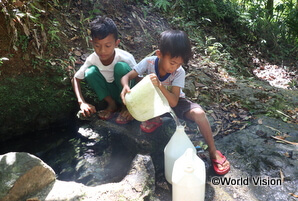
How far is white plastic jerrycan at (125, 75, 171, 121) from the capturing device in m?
2.00

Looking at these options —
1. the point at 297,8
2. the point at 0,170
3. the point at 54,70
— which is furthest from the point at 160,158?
the point at 297,8

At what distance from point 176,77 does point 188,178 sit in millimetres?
1126

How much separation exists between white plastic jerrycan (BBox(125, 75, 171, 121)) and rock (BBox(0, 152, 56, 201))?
0.88 metres

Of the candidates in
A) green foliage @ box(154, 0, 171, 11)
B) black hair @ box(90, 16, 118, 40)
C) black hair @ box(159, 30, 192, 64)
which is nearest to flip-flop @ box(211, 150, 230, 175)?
black hair @ box(159, 30, 192, 64)

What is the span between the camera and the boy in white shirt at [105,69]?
97.9 inches

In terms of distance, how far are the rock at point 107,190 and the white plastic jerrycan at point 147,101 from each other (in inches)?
19.9

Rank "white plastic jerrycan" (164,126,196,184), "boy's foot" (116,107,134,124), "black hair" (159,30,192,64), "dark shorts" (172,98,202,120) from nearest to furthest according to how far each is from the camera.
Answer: "white plastic jerrycan" (164,126,196,184) → "black hair" (159,30,192,64) → "dark shorts" (172,98,202,120) → "boy's foot" (116,107,134,124)

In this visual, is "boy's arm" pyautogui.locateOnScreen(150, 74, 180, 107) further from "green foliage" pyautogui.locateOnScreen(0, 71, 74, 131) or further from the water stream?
"green foliage" pyautogui.locateOnScreen(0, 71, 74, 131)

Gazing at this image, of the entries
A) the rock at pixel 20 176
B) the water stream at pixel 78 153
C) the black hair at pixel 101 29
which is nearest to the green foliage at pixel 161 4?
the black hair at pixel 101 29

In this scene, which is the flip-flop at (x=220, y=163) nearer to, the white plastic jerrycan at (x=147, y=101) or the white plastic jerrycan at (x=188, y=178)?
the white plastic jerrycan at (x=188, y=178)

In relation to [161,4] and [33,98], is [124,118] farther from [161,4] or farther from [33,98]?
[161,4]

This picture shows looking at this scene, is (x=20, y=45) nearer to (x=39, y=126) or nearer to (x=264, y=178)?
(x=39, y=126)

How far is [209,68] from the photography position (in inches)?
185

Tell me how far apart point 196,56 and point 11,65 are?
3448 mm
